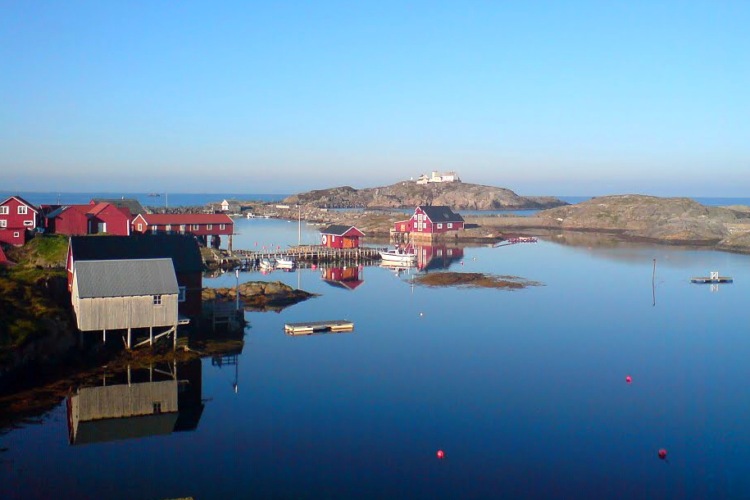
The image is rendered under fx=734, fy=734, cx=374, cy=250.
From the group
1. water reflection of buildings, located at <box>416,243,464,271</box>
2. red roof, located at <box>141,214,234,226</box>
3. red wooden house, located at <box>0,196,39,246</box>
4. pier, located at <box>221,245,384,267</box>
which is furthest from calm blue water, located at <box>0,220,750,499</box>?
red roof, located at <box>141,214,234,226</box>

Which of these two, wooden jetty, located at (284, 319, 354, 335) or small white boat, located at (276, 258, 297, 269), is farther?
small white boat, located at (276, 258, 297, 269)

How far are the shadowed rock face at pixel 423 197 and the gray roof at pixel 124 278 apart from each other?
433 feet

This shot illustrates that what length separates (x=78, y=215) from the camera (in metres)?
47.8

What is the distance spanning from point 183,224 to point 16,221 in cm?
1606

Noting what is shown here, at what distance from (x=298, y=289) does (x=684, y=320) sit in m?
22.4

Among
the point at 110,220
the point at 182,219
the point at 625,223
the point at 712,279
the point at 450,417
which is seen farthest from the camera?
the point at 625,223

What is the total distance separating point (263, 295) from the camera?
4247cm

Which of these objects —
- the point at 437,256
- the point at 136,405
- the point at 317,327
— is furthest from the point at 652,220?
the point at 136,405

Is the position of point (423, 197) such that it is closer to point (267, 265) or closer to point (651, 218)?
point (651, 218)

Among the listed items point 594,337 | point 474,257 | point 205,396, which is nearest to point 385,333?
point 594,337

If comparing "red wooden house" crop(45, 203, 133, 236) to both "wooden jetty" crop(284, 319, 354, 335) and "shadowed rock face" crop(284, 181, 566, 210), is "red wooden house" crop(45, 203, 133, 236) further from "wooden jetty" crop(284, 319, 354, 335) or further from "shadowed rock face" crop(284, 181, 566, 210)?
"shadowed rock face" crop(284, 181, 566, 210)

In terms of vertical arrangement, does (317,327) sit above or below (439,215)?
below

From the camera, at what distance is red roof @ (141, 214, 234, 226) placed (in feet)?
187

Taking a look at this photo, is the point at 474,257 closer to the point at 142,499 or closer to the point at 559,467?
the point at 559,467
